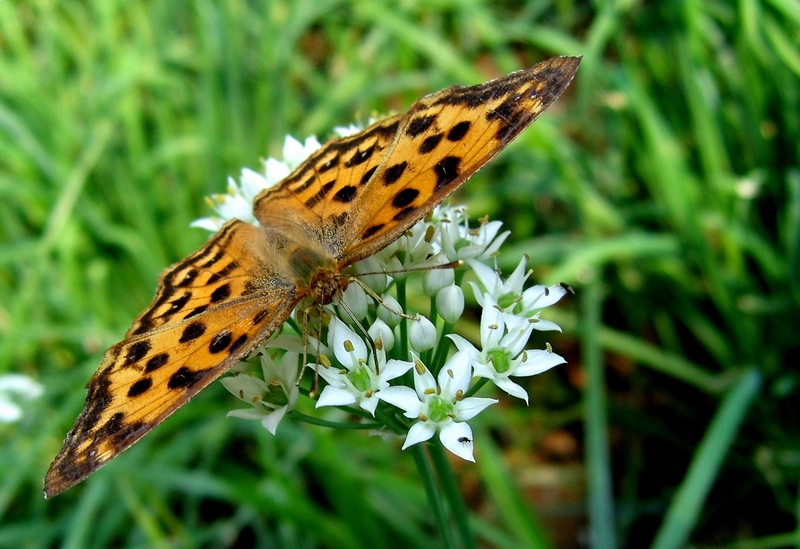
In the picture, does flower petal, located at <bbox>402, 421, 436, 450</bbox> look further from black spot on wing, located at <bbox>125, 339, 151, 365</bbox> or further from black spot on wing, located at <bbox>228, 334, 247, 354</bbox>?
black spot on wing, located at <bbox>125, 339, 151, 365</bbox>

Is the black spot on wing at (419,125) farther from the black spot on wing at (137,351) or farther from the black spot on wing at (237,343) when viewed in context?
the black spot on wing at (137,351)

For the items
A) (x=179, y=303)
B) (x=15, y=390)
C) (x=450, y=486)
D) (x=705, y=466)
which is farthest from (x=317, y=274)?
(x=15, y=390)

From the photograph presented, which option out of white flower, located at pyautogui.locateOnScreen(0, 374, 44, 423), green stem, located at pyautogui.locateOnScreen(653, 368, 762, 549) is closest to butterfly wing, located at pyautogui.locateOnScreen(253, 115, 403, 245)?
green stem, located at pyautogui.locateOnScreen(653, 368, 762, 549)

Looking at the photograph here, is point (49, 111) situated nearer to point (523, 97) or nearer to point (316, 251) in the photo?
point (316, 251)

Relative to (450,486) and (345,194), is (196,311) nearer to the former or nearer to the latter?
(345,194)

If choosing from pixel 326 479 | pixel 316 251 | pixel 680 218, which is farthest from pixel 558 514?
pixel 316 251

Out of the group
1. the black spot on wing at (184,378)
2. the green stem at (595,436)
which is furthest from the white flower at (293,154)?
the green stem at (595,436)
